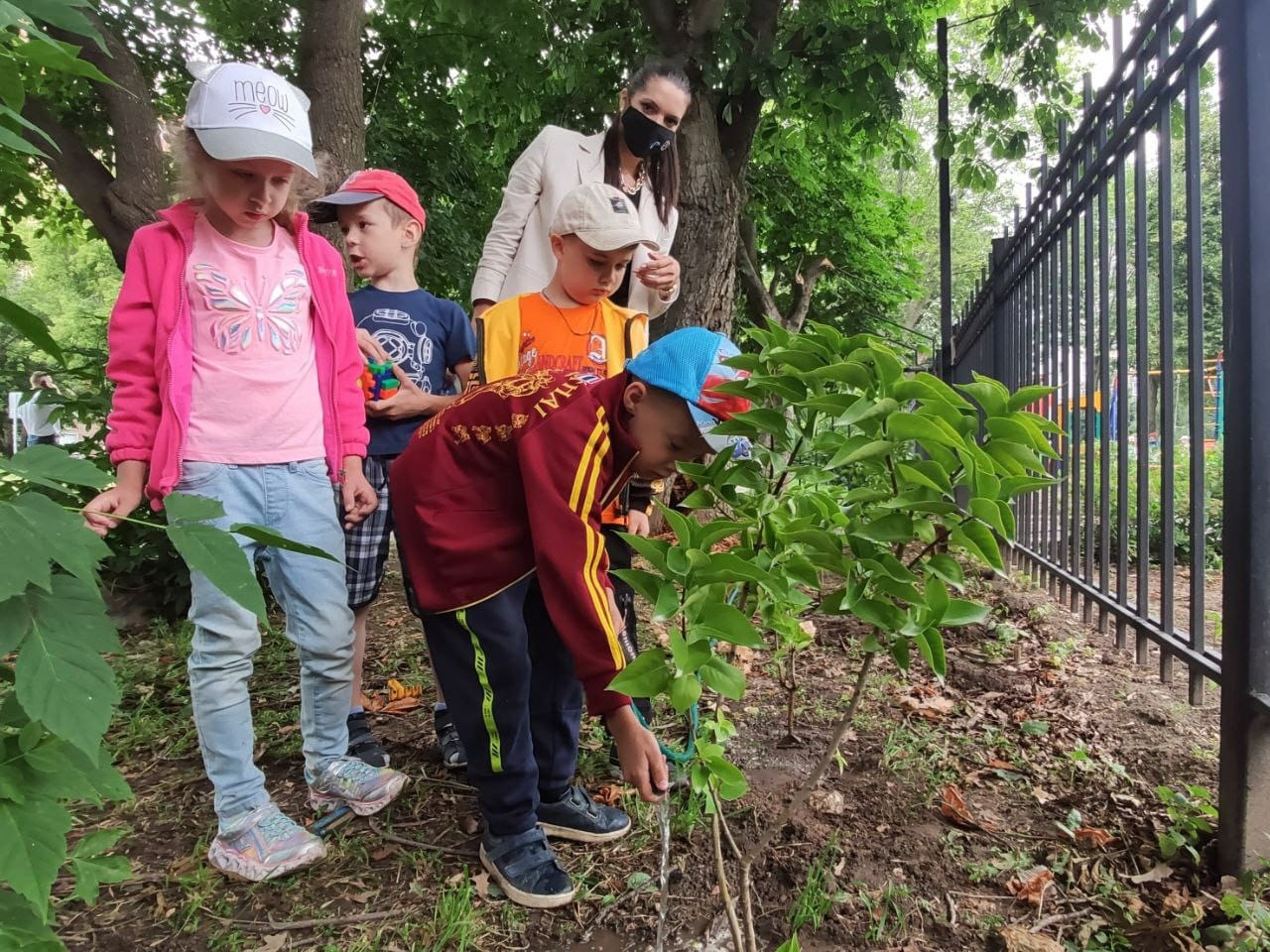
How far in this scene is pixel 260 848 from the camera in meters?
1.89

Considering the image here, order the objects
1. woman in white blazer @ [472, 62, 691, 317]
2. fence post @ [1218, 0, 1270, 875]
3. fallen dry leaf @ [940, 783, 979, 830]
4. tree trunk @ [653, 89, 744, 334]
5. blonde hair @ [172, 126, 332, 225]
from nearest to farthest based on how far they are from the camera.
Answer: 1. fence post @ [1218, 0, 1270, 875]
2. blonde hair @ [172, 126, 332, 225]
3. fallen dry leaf @ [940, 783, 979, 830]
4. woman in white blazer @ [472, 62, 691, 317]
5. tree trunk @ [653, 89, 744, 334]

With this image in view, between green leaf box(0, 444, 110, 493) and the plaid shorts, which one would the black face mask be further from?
green leaf box(0, 444, 110, 493)

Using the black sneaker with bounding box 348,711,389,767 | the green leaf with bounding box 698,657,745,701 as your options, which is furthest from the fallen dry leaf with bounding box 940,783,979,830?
the black sneaker with bounding box 348,711,389,767

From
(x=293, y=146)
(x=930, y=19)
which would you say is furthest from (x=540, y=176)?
(x=930, y=19)

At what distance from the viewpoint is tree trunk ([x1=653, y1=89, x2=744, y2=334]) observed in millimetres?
4445

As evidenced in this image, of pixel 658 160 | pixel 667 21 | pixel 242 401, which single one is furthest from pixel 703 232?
pixel 242 401

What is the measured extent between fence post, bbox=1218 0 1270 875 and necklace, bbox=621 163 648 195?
5.02ft

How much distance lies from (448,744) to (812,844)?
1.12 meters

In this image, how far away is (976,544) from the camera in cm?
111

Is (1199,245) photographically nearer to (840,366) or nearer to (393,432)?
(840,366)

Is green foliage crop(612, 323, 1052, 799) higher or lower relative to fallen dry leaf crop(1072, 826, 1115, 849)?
higher

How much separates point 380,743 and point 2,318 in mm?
2001

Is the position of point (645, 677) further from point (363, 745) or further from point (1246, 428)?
point (363, 745)

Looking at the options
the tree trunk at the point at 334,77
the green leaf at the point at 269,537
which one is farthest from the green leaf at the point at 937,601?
the tree trunk at the point at 334,77
